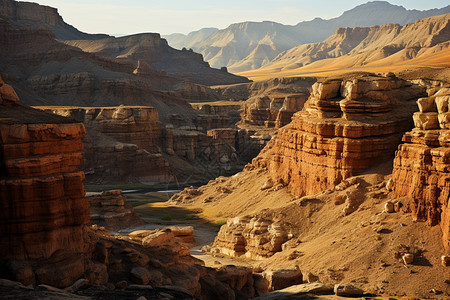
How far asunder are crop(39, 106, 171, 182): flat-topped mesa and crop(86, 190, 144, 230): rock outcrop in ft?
96.6

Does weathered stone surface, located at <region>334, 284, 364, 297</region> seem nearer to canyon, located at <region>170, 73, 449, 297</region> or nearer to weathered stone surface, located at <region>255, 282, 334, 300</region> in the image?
weathered stone surface, located at <region>255, 282, 334, 300</region>

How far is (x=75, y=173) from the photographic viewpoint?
1878 cm

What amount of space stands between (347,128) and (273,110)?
6083 cm

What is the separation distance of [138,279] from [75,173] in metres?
3.53

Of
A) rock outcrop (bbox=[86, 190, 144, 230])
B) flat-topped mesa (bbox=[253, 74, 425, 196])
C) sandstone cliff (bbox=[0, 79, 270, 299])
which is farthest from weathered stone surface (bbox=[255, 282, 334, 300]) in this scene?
rock outcrop (bbox=[86, 190, 144, 230])

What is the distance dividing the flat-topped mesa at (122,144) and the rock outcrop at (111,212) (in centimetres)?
2944

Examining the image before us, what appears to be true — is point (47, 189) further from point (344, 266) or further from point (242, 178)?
point (242, 178)

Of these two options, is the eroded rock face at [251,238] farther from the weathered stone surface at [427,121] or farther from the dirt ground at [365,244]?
the weathered stone surface at [427,121]

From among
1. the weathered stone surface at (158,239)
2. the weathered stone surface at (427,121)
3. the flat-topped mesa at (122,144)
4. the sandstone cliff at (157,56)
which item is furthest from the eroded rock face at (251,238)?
the sandstone cliff at (157,56)

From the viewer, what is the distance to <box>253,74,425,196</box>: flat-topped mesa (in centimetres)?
3011

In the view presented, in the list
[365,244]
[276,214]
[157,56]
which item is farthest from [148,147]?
[157,56]

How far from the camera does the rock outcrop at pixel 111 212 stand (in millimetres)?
41281

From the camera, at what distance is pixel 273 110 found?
90.8 metres

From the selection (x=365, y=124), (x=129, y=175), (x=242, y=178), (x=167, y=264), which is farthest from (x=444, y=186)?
(x=129, y=175)
